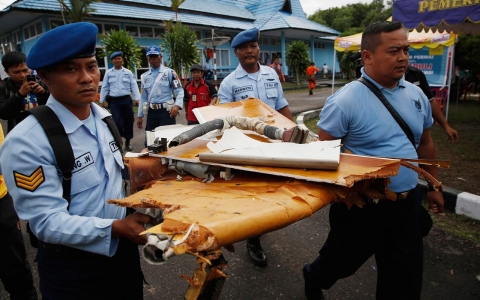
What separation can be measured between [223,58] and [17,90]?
21.6 metres

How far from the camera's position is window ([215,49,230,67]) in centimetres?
2383

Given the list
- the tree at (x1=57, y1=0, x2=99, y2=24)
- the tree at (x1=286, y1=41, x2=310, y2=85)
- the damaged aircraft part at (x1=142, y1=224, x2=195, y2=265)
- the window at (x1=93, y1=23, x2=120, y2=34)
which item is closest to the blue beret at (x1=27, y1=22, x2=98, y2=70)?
the damaged aircraft part at (x1=142, y1=224, x2=195, y2=265)

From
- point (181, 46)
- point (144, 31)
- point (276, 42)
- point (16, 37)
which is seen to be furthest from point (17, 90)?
point (276, 42)

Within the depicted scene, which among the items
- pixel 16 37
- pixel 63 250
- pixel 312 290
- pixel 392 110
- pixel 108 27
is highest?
pixel 108 27

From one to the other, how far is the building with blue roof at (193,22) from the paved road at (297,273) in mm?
15246

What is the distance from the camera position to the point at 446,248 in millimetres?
3023

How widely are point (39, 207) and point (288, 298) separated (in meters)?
1.87

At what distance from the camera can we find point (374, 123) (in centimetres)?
194

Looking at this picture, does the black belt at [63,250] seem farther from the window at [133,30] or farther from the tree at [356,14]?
the tree at [356,14]

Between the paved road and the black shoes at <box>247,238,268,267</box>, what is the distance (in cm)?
5

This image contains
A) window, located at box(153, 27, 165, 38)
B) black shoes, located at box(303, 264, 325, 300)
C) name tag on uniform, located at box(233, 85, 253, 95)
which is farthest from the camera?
window, located at box(153, 27, 165, 38)

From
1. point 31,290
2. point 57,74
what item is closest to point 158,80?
point 31,290

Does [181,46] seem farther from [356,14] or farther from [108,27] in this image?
[356,14]

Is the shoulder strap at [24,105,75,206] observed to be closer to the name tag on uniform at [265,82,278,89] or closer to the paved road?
the paved road
